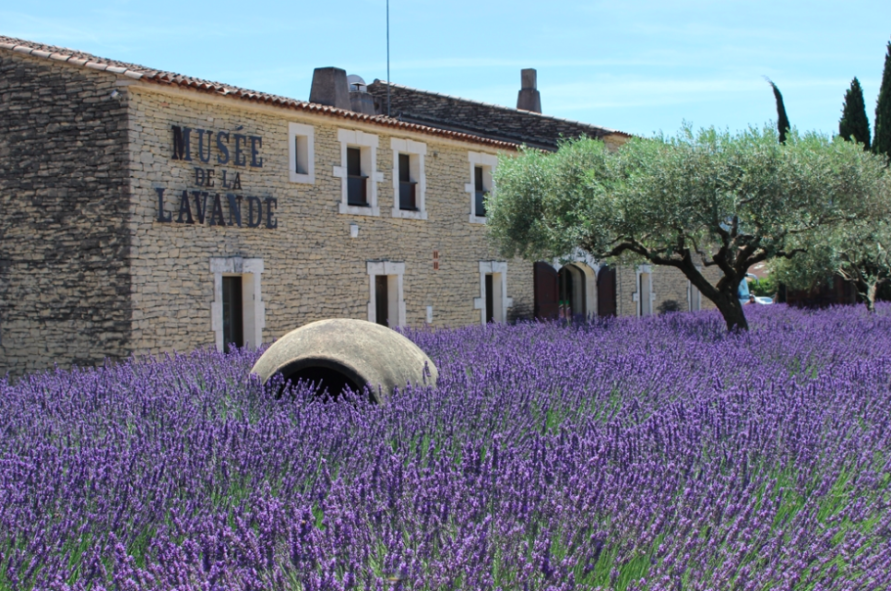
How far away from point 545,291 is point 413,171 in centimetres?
470

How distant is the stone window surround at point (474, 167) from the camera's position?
702 inches

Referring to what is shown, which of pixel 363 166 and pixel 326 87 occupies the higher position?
pixel 326 87

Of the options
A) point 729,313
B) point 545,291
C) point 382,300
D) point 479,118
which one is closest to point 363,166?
point 382,300

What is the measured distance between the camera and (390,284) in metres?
15.9

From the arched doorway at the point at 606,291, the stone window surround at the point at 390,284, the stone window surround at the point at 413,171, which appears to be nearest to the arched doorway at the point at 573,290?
the arched doorway at the point at 606,291

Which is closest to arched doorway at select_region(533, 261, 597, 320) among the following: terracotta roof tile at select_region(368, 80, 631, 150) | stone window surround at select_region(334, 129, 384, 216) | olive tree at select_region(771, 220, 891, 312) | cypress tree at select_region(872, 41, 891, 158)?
terracotta roof tile at select_region(368, 80, 631, 150)

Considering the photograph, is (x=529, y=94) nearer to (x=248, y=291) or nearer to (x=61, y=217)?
(x=248, y=291)

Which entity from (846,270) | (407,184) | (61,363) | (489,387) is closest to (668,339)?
(489,387)

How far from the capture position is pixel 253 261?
13.1m

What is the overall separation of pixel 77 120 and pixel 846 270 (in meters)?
17.4

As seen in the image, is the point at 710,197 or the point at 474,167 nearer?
the point at 710,197

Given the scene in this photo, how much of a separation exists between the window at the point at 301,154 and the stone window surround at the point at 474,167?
4330mm

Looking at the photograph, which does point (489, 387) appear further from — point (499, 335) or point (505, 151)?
point (505, 151)

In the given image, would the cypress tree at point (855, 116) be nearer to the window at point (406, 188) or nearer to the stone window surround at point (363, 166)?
the window at point (406, 188)
